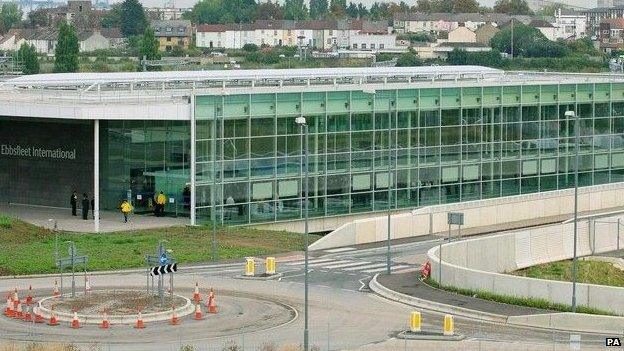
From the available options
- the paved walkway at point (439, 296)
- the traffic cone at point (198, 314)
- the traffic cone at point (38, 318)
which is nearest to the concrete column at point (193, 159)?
the paved walkway at point (439, 296)

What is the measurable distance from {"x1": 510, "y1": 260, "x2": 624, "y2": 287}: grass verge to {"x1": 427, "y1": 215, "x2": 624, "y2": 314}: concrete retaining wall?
2.15ft

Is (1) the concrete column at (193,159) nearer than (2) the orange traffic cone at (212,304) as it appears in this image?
No

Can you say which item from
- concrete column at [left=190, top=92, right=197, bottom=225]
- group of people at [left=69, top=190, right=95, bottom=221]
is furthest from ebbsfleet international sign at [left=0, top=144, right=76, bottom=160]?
concrete column at [left=190, top=92, right=197, bottom=225]

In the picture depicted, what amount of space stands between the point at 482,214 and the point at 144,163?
18105mm

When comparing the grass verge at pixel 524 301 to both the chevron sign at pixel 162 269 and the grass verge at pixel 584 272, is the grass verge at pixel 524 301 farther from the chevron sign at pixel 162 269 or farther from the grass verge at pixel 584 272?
the chevron sign at pixel 162 269

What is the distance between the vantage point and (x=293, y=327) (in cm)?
5669

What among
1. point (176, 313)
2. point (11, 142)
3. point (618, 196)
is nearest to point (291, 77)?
point (11, 142)

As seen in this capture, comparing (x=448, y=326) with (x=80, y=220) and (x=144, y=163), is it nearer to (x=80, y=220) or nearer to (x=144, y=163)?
(x=80, y=220)

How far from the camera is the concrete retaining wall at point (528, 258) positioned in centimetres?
5891

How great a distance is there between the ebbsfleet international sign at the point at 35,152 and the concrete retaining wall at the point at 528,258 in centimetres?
2277

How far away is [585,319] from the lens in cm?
5694

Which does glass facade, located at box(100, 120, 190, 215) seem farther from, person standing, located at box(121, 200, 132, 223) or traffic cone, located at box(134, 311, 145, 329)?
traffic cone, located at box(134, 311, 145, 329)

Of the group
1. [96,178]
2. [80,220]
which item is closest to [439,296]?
[96,178]

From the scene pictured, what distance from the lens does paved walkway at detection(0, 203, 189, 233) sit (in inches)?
3100
